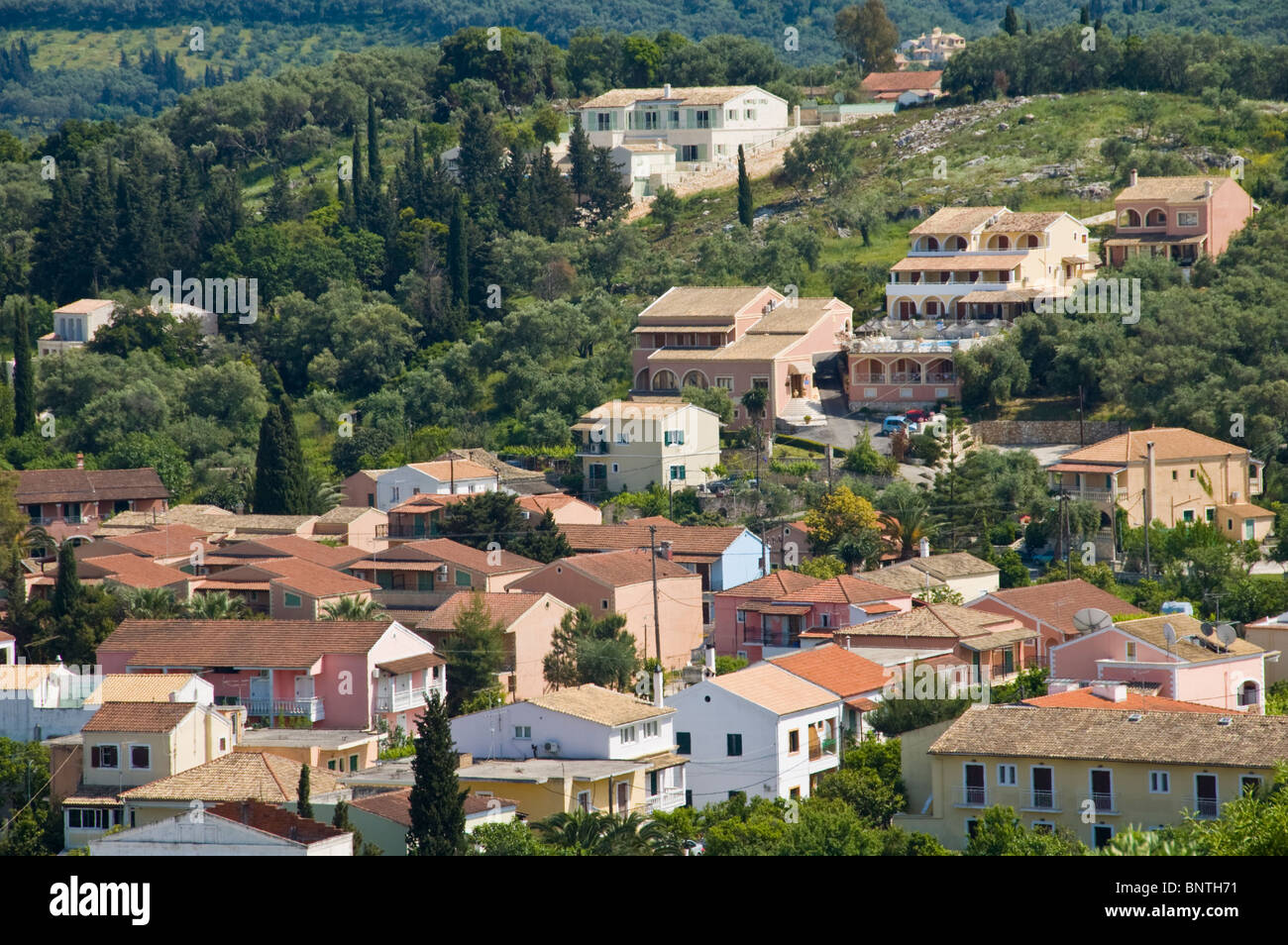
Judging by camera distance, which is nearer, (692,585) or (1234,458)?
(692,585)

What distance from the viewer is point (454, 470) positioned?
61844mm

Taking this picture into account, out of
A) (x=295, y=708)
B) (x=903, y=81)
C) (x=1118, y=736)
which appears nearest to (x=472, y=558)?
(x=295, y=708)

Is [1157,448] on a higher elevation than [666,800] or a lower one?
higher

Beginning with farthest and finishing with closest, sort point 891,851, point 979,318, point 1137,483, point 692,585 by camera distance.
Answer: point 979,318 → point 1137,483 → point 692,585 → point 891,851

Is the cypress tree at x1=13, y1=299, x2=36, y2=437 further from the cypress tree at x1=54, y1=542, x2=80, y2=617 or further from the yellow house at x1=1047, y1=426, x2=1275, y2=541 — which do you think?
the yellow house at x1=1047, y1=426, x2=1275, y2=541

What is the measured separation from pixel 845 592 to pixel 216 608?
14.8 metres

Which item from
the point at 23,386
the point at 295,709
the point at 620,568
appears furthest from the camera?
the point at 23,386

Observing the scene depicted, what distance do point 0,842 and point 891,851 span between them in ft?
51.4

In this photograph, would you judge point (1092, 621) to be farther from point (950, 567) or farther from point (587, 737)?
point (587, 737)

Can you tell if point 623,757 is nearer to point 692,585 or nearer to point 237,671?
point 237,671

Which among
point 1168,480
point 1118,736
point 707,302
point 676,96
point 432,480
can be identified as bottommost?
point 1118,736

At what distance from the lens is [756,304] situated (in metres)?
70.4
